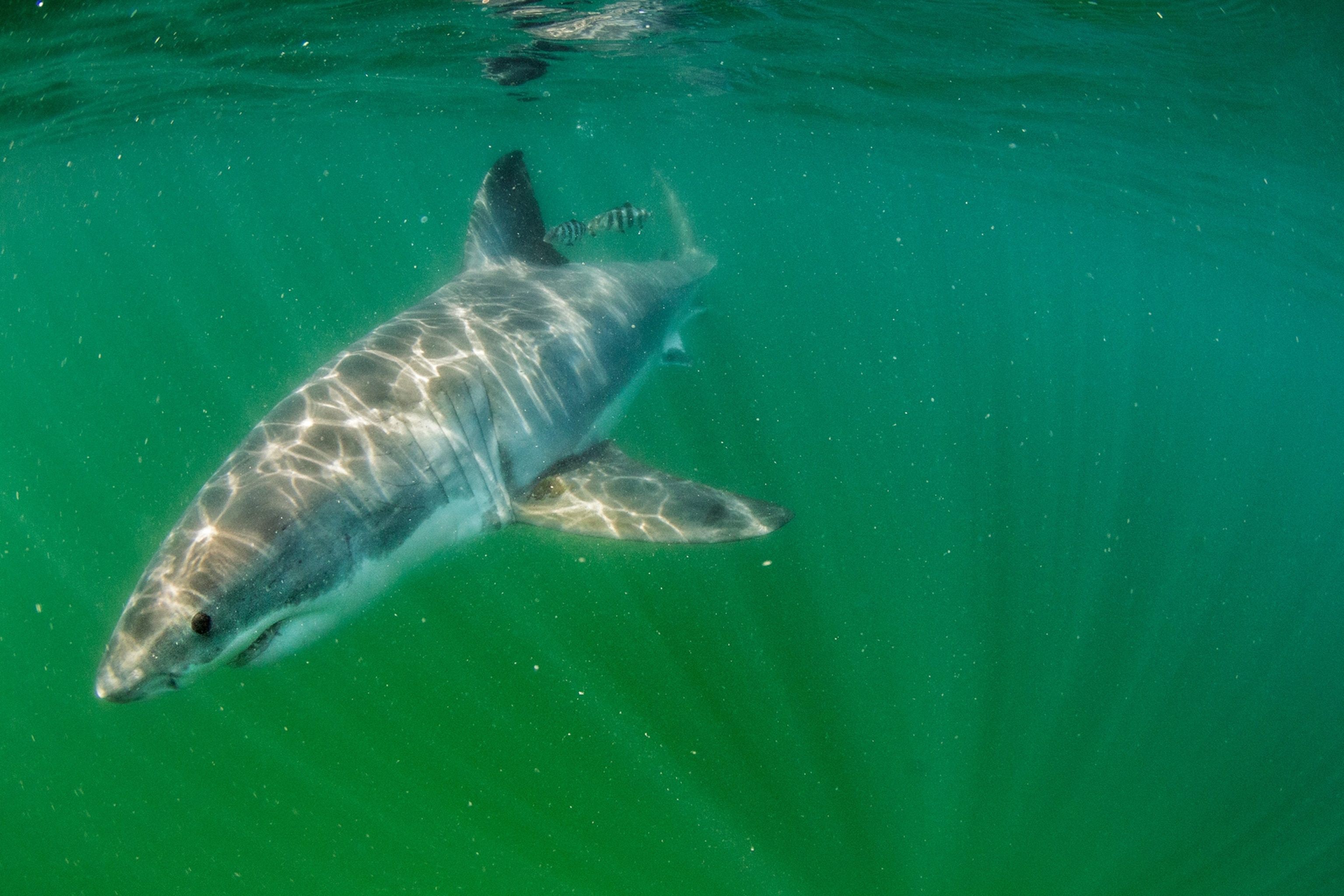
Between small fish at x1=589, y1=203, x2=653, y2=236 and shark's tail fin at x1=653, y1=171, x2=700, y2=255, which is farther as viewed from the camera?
shark's tail fin at x1=653, y1=171, x2=700, y2=255

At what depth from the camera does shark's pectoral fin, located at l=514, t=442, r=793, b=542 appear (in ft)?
15.4

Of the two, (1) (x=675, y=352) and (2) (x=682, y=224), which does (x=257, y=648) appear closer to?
(1) (x=675, y=352)

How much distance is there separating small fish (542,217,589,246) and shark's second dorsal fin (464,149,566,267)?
1.39 m

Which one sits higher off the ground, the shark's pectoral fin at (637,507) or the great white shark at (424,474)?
the great white shark at (424,474)

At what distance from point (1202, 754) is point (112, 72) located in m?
23.5

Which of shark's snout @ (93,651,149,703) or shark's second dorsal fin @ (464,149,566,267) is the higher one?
shark's second dorsal fin @ (464,149,566,267)

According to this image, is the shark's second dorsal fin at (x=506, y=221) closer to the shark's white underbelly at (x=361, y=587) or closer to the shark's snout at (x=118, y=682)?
the shark's white underbelly at (x=361, y=587)

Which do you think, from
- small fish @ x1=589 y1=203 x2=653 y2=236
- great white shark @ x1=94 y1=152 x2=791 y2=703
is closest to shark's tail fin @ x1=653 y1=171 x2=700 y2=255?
small fish @ x1=589 y1=203 x2=653 y2=236

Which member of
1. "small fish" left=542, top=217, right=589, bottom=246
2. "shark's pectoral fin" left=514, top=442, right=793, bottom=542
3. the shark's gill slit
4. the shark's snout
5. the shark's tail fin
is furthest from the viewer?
the shark's tail fin

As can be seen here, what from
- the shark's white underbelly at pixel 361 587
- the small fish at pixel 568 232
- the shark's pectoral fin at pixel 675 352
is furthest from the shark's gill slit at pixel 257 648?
the small fish at pixel 568 232

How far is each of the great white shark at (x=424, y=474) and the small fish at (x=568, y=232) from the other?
1.54 meters

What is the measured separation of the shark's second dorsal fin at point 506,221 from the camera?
733cm

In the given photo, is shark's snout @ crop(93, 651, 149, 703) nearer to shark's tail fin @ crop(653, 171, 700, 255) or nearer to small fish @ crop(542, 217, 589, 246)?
small fish @ crop(542, 217, 589, 246)

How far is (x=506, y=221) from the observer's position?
24.4ft
